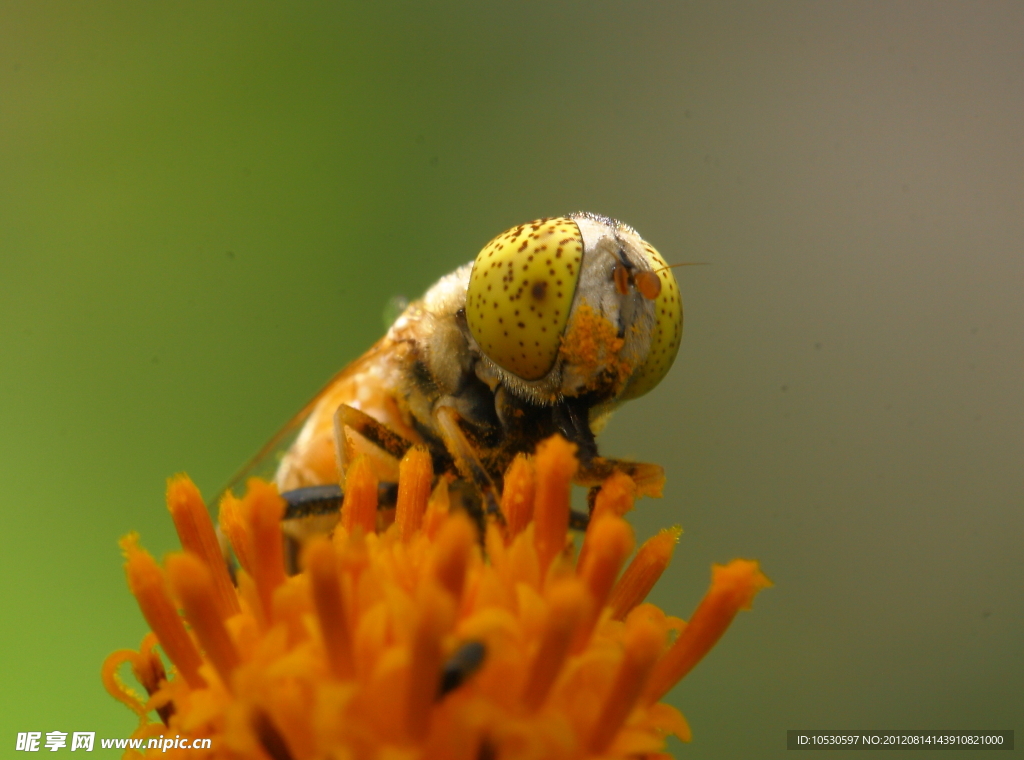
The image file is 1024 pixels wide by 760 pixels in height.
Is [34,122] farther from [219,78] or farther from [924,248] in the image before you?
[924,248]

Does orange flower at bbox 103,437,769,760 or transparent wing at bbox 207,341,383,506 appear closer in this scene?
orange flower at bbox 103,437,769,760

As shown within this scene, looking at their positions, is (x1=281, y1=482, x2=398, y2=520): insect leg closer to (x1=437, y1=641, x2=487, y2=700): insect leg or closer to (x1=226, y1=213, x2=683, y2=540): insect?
(x1=226, y1=213, x2=683, y2=540): insect

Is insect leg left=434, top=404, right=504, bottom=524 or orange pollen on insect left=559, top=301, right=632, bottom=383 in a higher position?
orange pollen on insect left=559, top=301, right=632, bottom=383

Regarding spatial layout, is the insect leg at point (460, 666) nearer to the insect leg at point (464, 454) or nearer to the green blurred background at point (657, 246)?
the insect leg at point (464, 454)

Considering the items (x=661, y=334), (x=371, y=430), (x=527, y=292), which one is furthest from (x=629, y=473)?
(x=371, y=430)

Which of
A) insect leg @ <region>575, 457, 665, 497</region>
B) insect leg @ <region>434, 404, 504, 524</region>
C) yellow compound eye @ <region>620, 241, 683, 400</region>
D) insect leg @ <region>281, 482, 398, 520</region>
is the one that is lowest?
insect leg @ <region>281, 482, 398, 520</region>

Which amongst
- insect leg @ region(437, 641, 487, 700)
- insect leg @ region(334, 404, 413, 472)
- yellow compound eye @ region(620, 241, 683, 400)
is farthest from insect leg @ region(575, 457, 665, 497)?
insect leg @ region(437, 641, 487, 700)
